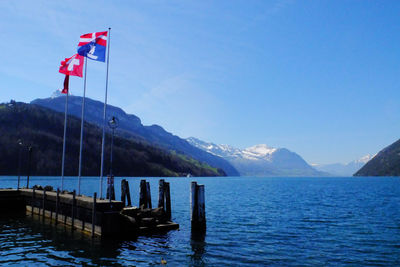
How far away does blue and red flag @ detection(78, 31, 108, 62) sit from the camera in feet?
105

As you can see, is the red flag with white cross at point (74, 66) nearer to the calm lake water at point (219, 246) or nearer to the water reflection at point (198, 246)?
the calm lake water at point (219, 246)

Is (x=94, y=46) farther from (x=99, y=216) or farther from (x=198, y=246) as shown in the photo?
(x=198, y=246)

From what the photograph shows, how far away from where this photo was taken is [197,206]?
28.8m

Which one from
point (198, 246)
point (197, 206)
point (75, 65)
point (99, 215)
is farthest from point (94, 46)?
point (198, 246)

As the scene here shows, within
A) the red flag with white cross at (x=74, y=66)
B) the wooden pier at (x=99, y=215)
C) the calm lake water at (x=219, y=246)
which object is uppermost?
the red flag with white cross at (x=74, y=66)

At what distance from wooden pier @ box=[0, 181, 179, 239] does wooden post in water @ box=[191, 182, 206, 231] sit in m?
2.60

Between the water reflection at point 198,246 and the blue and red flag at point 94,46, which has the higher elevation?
the blue and red flag at point 94,46

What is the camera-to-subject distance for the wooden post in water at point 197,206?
28484 millimetres

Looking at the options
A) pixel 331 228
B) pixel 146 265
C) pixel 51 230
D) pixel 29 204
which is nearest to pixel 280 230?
pixel 331 228

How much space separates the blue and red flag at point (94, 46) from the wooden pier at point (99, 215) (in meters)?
13.3

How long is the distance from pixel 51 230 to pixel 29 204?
13030 mm

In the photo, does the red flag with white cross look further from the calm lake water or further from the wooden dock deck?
the calm lake water

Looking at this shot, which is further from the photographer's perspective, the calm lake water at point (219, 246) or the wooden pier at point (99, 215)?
the wooden pier at point (99, 215)

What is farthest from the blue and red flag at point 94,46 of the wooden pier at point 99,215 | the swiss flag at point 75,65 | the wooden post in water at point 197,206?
the wooden post in water at point 197,206
